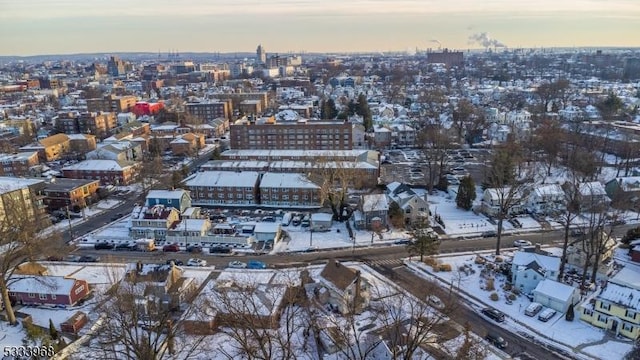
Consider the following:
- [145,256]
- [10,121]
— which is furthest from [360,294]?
[10,121]

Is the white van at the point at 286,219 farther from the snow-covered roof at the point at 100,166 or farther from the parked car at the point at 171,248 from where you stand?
the snow-covered roof at the point at 100,166

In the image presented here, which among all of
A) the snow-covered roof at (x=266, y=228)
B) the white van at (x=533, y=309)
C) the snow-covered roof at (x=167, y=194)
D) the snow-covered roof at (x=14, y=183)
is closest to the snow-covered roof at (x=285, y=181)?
the snow-covered roof at (x=266, y=228)

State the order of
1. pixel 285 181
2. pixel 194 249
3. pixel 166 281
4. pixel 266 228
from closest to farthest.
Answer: pixel 166 281
pixel 194 249
pixel 266 228
pixel 285 181

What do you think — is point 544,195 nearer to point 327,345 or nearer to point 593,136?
point 593,136

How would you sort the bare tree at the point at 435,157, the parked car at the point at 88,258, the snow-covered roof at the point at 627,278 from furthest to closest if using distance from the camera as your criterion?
the bare tree at the point at 435,157 < the parked car at the point at 88,258 < the snow-covered roof at the point at 627,278

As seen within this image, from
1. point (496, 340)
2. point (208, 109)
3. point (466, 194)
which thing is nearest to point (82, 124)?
point (208, 109)

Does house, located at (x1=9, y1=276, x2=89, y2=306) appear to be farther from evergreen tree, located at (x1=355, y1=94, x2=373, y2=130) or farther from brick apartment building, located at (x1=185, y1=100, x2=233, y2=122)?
brick apartment building, located at (x1=185, y1=100, x2=233, y2=122)

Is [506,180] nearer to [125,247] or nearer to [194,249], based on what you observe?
[194,249]
